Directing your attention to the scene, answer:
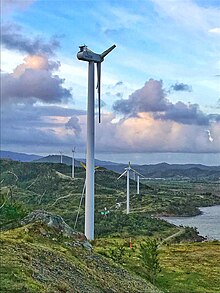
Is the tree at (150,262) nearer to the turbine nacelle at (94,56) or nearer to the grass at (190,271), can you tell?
the grass at (190,271)

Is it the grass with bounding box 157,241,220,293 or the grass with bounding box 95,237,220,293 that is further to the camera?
the grass with bounding box 157,241,220,293

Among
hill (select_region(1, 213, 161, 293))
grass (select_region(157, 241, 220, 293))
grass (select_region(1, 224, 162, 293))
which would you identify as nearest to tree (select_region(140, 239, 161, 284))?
grass (select_region(157, 241, 220, 293))

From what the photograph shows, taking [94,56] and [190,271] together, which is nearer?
[190,271]

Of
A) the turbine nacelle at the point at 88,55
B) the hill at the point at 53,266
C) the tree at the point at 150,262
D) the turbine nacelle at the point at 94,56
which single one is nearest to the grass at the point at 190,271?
the tree at the point at 150,262

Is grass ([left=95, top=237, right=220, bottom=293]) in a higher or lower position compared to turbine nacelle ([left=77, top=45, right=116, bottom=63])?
lower

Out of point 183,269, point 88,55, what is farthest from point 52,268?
point 88,55

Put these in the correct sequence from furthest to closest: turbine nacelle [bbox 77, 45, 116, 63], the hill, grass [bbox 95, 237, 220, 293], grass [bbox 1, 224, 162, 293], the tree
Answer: turbine nacelle [bbox 77, 45, 116, 63], grass [bbox 95, 237, 220, 293], the tree, the hill, grass [bbox 1, 224, 162, 293]

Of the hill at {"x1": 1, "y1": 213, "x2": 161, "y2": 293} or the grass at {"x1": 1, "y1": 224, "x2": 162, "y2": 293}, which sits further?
the hill at {"x1": 1, "y1": 213, "x2": 161, "y2": 293}

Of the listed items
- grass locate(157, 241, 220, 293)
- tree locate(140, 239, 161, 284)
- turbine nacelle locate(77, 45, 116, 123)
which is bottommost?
grass locate(157, 241, 220, 293)

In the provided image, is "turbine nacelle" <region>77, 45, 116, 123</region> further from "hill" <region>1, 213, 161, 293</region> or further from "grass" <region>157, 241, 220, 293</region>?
"hill" <region>1, 213, 161, 293</region>

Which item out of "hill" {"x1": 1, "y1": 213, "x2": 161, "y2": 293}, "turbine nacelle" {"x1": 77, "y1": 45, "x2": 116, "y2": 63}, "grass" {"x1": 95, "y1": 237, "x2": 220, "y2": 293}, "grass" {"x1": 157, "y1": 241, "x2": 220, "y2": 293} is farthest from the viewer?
"turbine nacelle" {"x1": 77, "y1": 45, "x2": 116, "y2": 63}

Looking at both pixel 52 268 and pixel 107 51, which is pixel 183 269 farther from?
pixel 52 268

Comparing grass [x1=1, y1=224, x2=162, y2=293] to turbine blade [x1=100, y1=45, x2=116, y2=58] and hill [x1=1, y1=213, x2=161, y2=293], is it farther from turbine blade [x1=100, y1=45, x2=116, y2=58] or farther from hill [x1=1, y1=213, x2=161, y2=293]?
turbine blade [x1=100, y1=45, x2=116, y2=58]

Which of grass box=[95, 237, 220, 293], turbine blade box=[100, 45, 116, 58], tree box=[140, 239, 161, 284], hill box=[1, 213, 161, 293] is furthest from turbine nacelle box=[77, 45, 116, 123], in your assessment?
hill box=[1, 213, 161, 293]
